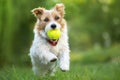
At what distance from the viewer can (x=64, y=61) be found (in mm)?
9391

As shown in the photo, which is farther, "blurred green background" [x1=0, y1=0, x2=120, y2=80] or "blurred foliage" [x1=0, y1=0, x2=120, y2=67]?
"blurred foliage" [x1=0, y1=0, x2=120, y2=67]

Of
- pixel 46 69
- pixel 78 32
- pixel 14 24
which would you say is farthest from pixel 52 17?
pixel 78 32

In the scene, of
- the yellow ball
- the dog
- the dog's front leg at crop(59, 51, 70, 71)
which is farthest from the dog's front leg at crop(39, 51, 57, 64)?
the yellow ball

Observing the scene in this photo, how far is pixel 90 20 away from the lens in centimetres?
3634

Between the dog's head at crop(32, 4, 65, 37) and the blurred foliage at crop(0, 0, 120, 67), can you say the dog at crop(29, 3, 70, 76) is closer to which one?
the dog's head at crop(32, 4, 65, 37)

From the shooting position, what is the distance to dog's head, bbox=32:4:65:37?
9.24 meters

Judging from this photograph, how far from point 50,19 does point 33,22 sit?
49.2 feet

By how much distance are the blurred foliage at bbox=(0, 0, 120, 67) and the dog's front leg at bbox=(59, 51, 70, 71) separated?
390cm

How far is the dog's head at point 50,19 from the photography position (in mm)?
9239

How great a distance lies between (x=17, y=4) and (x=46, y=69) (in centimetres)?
1146

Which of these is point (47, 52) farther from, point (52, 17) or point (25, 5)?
point (25, 5)

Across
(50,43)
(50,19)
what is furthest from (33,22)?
(50,19)

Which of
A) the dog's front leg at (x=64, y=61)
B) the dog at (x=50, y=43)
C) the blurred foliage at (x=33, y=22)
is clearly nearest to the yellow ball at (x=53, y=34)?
the dog at (x=50, y=43)

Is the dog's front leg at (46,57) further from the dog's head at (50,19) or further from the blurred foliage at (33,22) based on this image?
the blurred foliage at (33,22)
